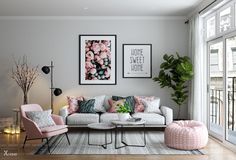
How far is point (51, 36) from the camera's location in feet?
23.5

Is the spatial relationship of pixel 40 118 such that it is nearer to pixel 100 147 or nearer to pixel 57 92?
pixel 100 147

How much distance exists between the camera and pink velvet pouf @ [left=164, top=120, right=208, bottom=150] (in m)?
4.74

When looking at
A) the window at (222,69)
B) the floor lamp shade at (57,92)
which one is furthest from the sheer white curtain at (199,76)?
the floor lamp shade at (57,92)

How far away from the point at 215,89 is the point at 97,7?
10.5ft

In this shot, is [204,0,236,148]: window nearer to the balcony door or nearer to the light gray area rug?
the balcony door

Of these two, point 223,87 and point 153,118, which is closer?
point 223,87

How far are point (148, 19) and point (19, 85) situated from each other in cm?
367

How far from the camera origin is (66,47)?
716 centimetres

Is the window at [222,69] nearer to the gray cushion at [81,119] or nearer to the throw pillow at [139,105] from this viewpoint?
the throw pillow at [139,105]

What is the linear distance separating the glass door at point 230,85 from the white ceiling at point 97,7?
4.33 feet

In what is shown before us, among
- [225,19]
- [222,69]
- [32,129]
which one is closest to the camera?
[32,129]

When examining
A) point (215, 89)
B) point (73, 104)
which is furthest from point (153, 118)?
point (73, 104)

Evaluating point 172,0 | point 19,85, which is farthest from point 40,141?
point 172,0

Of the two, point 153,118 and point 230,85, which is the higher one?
point 230,85
